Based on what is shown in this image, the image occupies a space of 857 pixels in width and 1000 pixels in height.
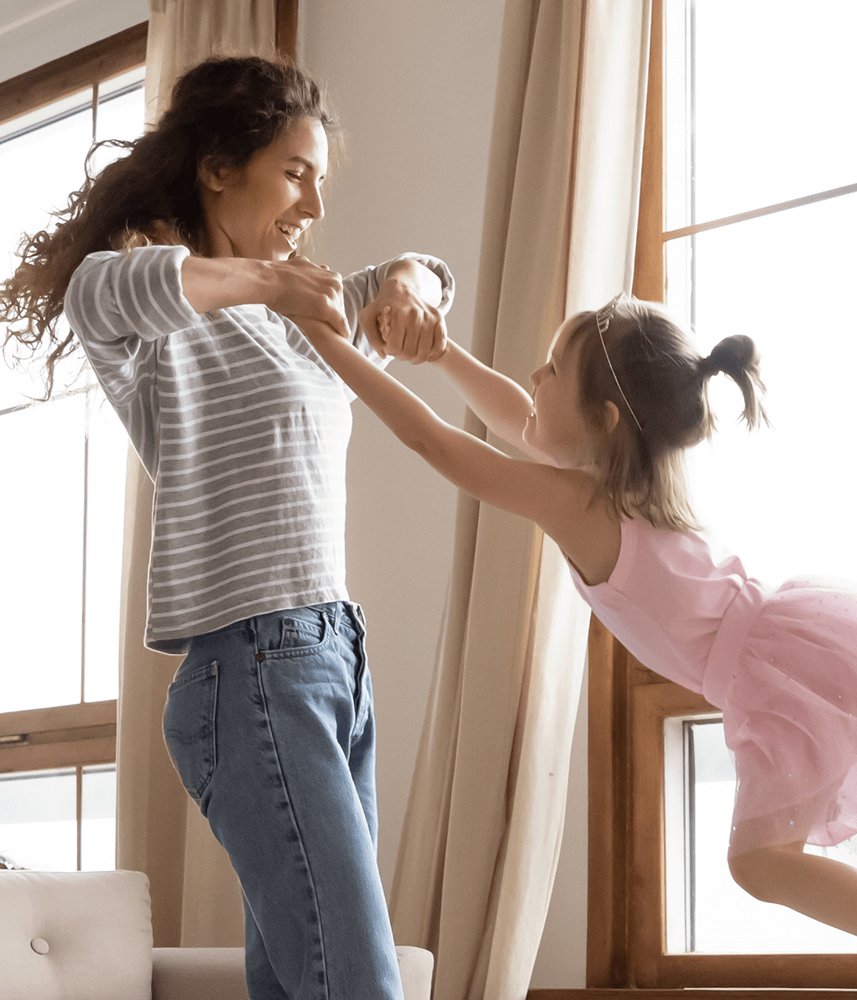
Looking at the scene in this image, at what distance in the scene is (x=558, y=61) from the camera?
8.25 feet

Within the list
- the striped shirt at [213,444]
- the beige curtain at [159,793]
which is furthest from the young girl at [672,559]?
the beige curtain at [159,793]

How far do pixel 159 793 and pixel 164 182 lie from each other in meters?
1.84

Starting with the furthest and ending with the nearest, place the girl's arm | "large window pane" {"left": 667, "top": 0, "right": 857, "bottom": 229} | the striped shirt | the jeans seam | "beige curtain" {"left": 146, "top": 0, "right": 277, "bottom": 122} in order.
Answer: "beige curtain" {"left": 146, "top": 0, "right": 277, "bottom": 122} < "large window pane" {"left": 667, "top": 0, "right": 857, "bottom": 229} < the girl's arm < the striped shirt < the jeans seam

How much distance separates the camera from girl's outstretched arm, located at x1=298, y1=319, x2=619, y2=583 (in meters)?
1.50

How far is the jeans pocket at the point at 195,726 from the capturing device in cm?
112

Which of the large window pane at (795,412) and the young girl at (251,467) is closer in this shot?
the young girl at (251,467)

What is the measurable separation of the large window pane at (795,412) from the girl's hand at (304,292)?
1.02m

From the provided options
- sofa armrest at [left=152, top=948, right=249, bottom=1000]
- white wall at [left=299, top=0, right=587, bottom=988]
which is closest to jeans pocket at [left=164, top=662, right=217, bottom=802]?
sofa armrest at [left=152, top=948, right=249, bottom=1000]

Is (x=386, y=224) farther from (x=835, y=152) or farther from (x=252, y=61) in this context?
(x=252, y=61)

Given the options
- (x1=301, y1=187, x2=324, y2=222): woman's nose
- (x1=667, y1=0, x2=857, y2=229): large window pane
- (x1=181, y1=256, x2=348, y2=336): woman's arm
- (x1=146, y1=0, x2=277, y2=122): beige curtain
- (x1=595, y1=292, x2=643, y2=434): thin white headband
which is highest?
(x1=146, y1=0, x2=277, y2=122): beige curtain

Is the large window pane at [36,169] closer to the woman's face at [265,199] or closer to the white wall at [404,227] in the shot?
the white wall at [404,227]

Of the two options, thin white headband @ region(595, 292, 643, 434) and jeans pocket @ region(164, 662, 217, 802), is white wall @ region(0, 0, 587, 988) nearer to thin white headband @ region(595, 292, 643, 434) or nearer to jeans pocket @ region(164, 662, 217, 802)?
thin white headband @ region(595, 292, 643, 434)

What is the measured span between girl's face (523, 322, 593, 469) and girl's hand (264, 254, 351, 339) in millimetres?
466

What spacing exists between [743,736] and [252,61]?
1078 millimetres
